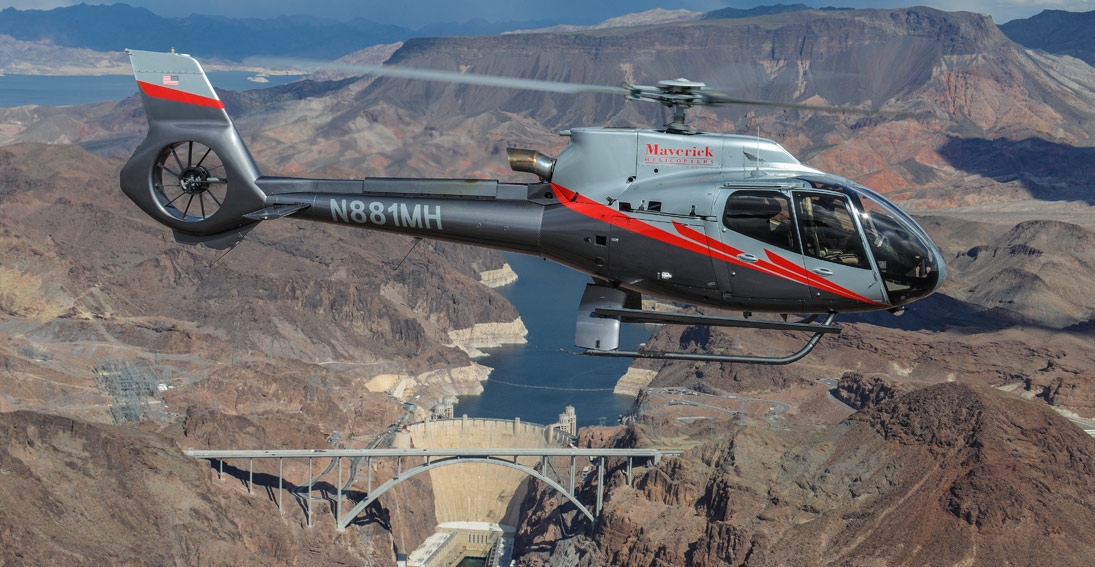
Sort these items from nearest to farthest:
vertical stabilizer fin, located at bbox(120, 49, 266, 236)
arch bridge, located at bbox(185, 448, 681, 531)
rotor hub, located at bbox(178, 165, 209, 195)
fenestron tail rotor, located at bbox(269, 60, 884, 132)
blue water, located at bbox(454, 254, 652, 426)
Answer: fenestron tail rotor, located at bbox(269, 60, 884, 132) < rotor hub, located at bbox(178, 165, 209, 195) < vertical stabilizer fin, located at bbox(120, 49, 266, 236) < arch bridge, located at bbox(185, 448, 681, 531) < blue water, located at bbox(454, 254, 652, 426)

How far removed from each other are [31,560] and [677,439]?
6243 centimetres

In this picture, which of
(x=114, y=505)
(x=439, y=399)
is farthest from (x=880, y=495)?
(x=439, y=399)

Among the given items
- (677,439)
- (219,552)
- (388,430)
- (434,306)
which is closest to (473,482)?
(388,430)

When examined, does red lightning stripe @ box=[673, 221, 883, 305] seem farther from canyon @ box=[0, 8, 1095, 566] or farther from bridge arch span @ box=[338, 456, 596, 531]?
bridge arch span @ box=[338, 456, 596, 531]

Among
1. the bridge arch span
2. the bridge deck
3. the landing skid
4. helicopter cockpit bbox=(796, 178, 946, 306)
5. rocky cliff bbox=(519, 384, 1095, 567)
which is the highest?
helicopter cockpit bbox=(796, 178, 946, 306)

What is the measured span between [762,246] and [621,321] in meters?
3.56

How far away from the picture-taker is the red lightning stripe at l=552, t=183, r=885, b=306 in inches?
1011

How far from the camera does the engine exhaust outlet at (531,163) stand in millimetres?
27812

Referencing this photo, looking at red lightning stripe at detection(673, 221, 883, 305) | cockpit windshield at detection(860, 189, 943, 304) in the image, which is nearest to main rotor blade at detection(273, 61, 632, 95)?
red lightning stripe at detection(673, 221, 883, 305)

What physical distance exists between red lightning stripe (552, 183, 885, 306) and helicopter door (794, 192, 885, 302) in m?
Answer: 0.12

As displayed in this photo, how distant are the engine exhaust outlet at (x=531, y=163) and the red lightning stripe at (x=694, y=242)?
1.25 feet

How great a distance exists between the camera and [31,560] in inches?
2499

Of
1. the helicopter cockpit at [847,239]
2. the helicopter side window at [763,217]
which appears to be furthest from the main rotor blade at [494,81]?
the helicopter cockpit at [847,239]

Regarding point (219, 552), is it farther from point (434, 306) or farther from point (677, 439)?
point (434, 306)
